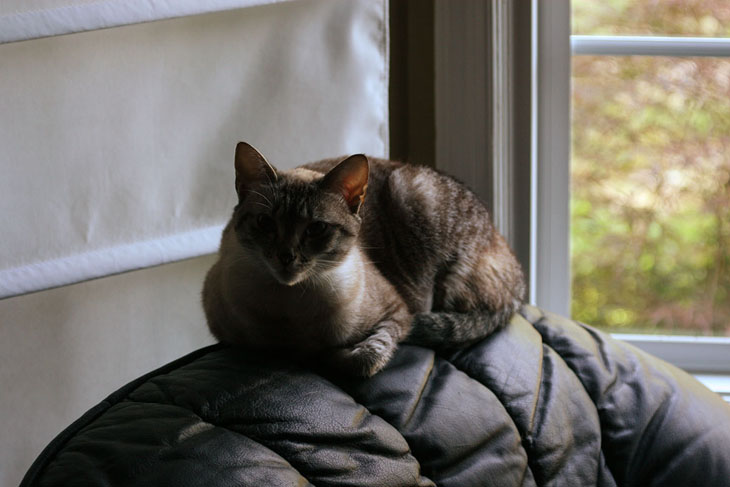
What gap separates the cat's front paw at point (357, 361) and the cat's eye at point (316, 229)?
18 cm

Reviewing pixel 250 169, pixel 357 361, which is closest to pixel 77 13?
pixel 250 169

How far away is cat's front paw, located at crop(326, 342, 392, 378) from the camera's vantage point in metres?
Answer: 1.18

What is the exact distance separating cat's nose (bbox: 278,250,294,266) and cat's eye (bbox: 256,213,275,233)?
5 centimetres

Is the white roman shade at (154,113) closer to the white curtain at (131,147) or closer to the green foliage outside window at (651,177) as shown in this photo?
the white curtain at (131,147)

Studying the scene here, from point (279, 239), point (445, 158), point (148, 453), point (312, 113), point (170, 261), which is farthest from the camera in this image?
point (445, 158)

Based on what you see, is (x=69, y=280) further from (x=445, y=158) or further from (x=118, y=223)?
(x=445, y=158)

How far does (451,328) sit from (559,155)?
65cm

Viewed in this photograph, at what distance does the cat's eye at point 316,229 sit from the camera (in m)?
1.17

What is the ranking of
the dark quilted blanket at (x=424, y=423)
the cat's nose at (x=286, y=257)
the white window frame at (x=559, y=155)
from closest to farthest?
the dark quilted blanket at (x=424, y=423) < the cat's nose at (x=286, y=257) < the white window frame at (x=559, y=155)

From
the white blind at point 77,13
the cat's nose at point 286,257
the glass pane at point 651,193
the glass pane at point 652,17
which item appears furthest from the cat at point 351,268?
the glass pane at point 652,17

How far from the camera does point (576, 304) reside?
1949 mm

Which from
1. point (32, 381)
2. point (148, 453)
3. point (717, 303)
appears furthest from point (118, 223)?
point (717, 303)

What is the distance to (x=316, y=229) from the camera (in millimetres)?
1177

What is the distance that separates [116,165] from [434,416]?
0.69m
